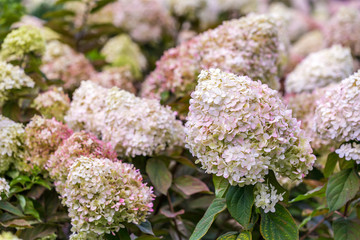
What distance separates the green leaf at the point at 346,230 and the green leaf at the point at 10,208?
1001 millimetres

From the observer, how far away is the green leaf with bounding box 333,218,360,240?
1404 millimetres

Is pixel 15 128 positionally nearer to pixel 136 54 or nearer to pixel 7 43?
pixel 7 43

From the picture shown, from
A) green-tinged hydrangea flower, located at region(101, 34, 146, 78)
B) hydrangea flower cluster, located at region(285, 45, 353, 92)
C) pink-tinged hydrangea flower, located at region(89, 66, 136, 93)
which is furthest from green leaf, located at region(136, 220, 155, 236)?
green-tinged hydrangea flower, located at region(101, 34, 146, 78)

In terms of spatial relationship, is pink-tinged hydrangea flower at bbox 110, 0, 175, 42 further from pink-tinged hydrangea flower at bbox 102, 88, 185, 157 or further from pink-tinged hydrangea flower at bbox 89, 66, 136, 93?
pink-tinged hydrangea flower at bbox 102, 88, 185, 157

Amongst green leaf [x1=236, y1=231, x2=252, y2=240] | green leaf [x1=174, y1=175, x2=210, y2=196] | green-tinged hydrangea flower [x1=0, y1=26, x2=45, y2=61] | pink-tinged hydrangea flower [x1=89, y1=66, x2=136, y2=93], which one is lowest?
green leaf [x1=174, y1=175, x2=210, y2=196]

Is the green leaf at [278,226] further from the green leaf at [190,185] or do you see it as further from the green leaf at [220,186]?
the green leaf at [190,185]

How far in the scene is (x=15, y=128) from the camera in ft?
5.05

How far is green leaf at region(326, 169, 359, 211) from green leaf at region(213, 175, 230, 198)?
1.06 ft

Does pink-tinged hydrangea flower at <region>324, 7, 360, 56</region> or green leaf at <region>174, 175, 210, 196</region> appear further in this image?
pink-tinged hydrangea flower at <region>324, 7, 360, 56</region>

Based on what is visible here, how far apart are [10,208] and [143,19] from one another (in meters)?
1.88

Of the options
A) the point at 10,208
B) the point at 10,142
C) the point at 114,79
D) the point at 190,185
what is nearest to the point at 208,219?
the point at 190,185

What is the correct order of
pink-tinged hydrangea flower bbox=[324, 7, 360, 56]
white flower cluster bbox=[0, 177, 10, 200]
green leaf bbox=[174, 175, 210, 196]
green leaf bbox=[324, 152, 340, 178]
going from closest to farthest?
1. white flower cluster bbox=[0, 177, 10, 200]
2. green leaf bbox=[324, 152, 340, 178]
3. green leaf bbox=[174, 175, 210, 196]
4. pink-tinged hydrangea flower bbox=[324, 7, 360, 56]

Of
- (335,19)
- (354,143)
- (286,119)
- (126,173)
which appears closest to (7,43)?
(126,173)

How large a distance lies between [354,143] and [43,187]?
1.02 metres
